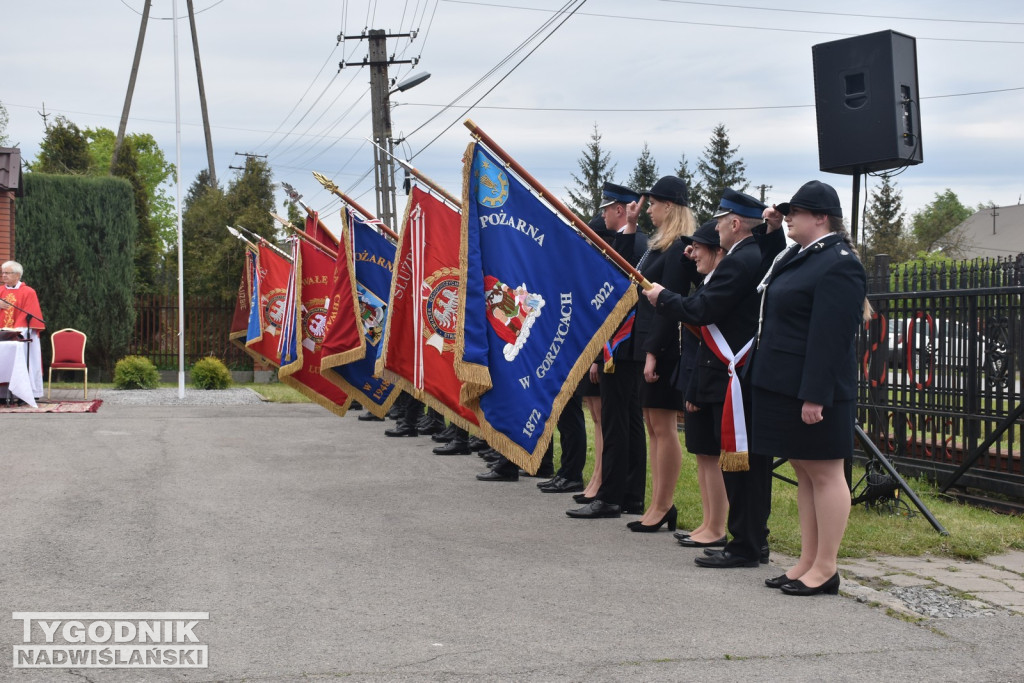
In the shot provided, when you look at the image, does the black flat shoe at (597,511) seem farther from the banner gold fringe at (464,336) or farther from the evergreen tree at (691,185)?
the evergreen tree at (691,185)

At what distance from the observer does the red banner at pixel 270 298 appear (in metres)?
15.5

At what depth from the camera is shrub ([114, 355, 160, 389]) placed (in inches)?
784

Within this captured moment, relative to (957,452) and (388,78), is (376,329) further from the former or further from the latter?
(388,78)

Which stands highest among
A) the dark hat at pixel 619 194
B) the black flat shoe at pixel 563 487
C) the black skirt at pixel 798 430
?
the dark hat at pixel 619 194

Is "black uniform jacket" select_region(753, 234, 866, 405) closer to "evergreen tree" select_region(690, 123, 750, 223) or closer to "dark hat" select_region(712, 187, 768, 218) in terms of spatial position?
"dark hat" select_region(712, 187, 768, 218)

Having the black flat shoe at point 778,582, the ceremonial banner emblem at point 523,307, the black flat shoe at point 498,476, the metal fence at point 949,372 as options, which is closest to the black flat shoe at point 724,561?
the black flat shoe at point 778,582

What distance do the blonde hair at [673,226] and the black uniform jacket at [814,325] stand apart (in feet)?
4.56

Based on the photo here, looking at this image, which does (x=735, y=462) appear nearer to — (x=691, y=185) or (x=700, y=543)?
(x=700, y=543)

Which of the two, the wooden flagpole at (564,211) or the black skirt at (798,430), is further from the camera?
the wooden flagpole at (564,211)

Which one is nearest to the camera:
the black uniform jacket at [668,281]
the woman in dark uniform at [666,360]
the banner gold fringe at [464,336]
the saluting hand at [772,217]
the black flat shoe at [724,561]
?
the black flat shoe at [724,561]

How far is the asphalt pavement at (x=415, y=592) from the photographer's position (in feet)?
13.6

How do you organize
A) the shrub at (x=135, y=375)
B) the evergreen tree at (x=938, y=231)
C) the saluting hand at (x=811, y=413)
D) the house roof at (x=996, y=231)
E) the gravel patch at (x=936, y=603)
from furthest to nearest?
the house roof at (x=996, y=231) → the evergreen tree at (x=938, y=231) → the shrub at (x=135, y=375) → the saluting hand at (x=811, y=413) → the gravel patch at (x=936, y=603)

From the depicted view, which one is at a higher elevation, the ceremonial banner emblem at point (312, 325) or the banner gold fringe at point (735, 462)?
the ceremonial banner emblem at point (312, 325)

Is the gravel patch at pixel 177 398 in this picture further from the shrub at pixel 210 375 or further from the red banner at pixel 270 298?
the red banner at pixel 270 298
